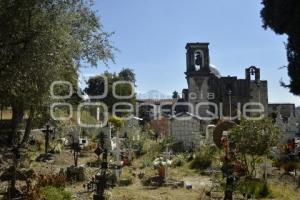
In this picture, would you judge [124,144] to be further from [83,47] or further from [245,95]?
[245,95]

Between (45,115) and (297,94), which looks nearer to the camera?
(297,94)

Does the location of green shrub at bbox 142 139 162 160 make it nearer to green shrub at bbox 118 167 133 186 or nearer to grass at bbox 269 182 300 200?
green shrub at bbox 118 167 133 186

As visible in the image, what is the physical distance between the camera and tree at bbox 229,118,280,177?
56.6ft

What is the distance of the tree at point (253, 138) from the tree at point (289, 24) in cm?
332

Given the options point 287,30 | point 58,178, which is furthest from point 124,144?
point 287,30

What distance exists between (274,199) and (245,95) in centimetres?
5223

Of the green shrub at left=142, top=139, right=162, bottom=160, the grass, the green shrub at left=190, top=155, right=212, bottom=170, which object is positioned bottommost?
the grass

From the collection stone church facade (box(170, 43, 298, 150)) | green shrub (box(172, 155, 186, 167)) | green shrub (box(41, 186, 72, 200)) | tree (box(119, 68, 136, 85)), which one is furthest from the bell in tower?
green shrub (box(41, 186, 72, 200))

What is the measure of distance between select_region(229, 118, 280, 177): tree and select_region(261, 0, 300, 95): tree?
10.9 ft

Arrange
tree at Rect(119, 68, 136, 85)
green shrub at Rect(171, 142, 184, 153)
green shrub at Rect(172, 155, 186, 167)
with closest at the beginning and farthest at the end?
green shrub at Rect(172, 155, 186, 167) → green shrub at Rect(171, 142, 184, 153) → tree at Rect(119, 68, 136, 85)

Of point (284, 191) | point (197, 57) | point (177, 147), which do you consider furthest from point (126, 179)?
point (197, 57)

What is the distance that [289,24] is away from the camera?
12797mm

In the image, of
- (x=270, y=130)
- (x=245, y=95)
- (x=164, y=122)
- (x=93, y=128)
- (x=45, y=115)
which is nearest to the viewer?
(x=270, y=130)

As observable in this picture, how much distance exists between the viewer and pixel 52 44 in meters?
11.2
